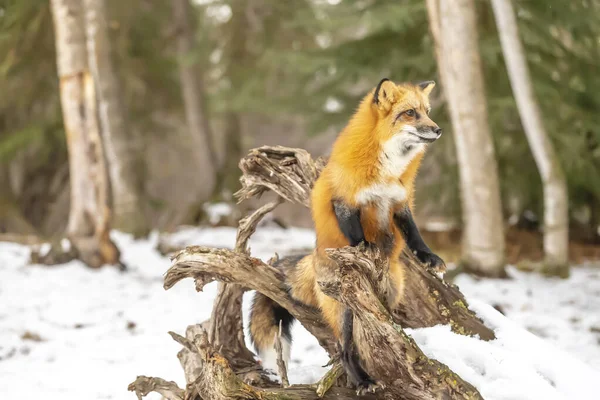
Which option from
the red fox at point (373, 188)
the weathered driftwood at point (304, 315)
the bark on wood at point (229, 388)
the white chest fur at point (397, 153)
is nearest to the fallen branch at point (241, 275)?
the weathered driftwood at point (304, 315)

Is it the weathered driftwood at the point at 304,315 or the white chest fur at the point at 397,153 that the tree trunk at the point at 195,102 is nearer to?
the weathered driftwood at the point at 304,315

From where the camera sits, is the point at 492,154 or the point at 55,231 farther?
the point at 55,231

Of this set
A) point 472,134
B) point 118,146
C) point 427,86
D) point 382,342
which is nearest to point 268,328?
point 382,342

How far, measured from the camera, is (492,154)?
6699mm

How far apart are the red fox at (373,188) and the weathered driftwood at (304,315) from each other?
138 mm

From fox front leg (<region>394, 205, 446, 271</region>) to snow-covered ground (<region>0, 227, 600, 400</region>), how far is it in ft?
1.71

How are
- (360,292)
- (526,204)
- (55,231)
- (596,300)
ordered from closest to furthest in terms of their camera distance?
(360,292), (596,300), (526,204), (55,231)

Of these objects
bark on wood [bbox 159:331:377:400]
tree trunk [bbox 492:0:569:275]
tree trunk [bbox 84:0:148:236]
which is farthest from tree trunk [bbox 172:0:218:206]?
bark on wood [bbox 159:331:377:400]

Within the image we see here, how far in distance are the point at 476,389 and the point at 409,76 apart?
634 cm

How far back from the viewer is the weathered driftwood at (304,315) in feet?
8.95

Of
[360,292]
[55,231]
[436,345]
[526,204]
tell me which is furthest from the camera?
[55,231]

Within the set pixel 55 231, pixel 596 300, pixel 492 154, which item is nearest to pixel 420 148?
pixel 492 154

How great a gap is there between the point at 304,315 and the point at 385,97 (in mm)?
1398

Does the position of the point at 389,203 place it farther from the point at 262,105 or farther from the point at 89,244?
the point at 262,105
